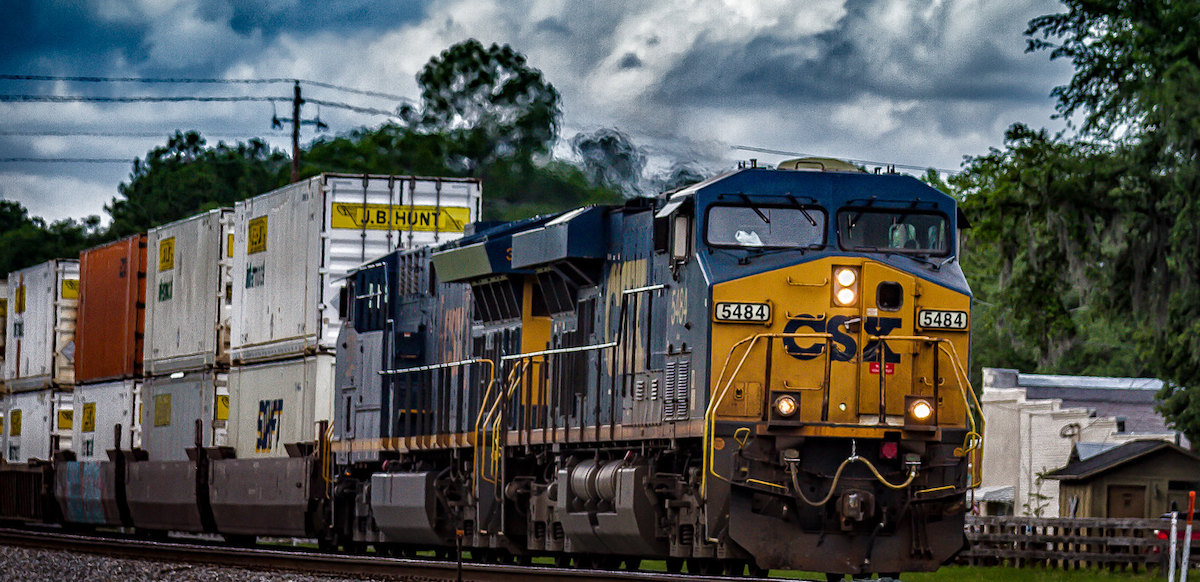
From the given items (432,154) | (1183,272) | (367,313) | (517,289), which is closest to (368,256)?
(367,313)

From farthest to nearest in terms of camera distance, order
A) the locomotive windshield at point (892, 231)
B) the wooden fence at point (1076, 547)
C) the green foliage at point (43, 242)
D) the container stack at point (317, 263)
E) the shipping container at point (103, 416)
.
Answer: the green foliage at point (43, 242) → the shipping container at point (103, 416) → the container stack at point (317, 263) → the wooden fence at point (1076, 547) → the locomotive windshield at point (892, 231)

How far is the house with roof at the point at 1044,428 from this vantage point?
38.8 meters

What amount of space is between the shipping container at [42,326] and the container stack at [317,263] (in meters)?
11.0

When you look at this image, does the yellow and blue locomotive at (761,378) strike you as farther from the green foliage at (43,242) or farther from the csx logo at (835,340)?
the green foliage at (43,242)

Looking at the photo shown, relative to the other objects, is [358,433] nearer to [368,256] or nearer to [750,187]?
[368,256]

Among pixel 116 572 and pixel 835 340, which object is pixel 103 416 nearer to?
pixel 116 572

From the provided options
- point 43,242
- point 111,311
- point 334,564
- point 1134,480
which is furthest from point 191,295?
→ point 43,242

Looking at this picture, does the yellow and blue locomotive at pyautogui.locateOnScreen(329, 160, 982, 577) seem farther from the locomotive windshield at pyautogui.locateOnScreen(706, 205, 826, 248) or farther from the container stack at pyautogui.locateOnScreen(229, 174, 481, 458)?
the container stack at pyautogui.locateOnScreen(229, 174, 481, 458)

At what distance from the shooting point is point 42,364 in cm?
3650

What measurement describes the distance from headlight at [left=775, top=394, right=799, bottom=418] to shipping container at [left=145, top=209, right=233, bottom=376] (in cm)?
1589

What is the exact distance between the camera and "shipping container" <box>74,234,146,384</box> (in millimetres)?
31938

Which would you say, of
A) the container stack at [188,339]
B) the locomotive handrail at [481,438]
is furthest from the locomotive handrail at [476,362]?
the container stack at [188,339]

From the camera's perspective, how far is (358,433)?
22.5 m

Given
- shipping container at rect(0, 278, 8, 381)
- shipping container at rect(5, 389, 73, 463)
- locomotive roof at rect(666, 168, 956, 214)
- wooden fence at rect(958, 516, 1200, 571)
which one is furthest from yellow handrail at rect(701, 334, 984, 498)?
shipping container at rect(0, 278, 8, 381)
